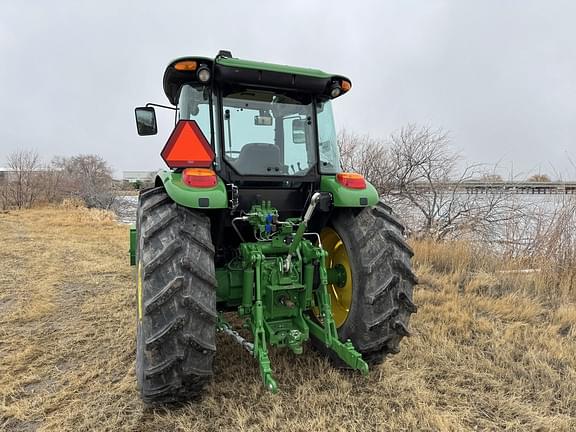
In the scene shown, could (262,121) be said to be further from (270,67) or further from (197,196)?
(197,196)

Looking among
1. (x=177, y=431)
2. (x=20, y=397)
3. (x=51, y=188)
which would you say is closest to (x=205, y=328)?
(x=177, y=431)

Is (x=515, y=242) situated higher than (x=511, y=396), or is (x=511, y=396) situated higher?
(x=515, y=242)

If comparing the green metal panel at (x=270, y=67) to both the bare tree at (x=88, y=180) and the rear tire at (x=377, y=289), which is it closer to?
the rear tire at (x=377, y=289)

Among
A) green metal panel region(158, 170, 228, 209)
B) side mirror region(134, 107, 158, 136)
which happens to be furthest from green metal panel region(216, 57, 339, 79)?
side mirror region(134, 107, 158, 136)

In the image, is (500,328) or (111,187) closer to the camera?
(500,328)

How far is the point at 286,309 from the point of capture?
266cm

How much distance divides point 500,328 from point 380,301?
1792 mm

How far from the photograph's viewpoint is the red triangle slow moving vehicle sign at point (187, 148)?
7.58 ft

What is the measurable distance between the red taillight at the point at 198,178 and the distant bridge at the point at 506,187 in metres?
5.44

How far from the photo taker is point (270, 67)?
8.91ft

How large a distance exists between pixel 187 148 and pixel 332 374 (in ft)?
5.82

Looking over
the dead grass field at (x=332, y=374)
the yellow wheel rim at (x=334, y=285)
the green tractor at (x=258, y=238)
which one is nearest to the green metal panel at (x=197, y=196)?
the green tractor at (x=258, y=238)

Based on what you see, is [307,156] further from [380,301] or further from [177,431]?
[177,431]

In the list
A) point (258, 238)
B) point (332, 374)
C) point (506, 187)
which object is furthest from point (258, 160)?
point (506, 187)
